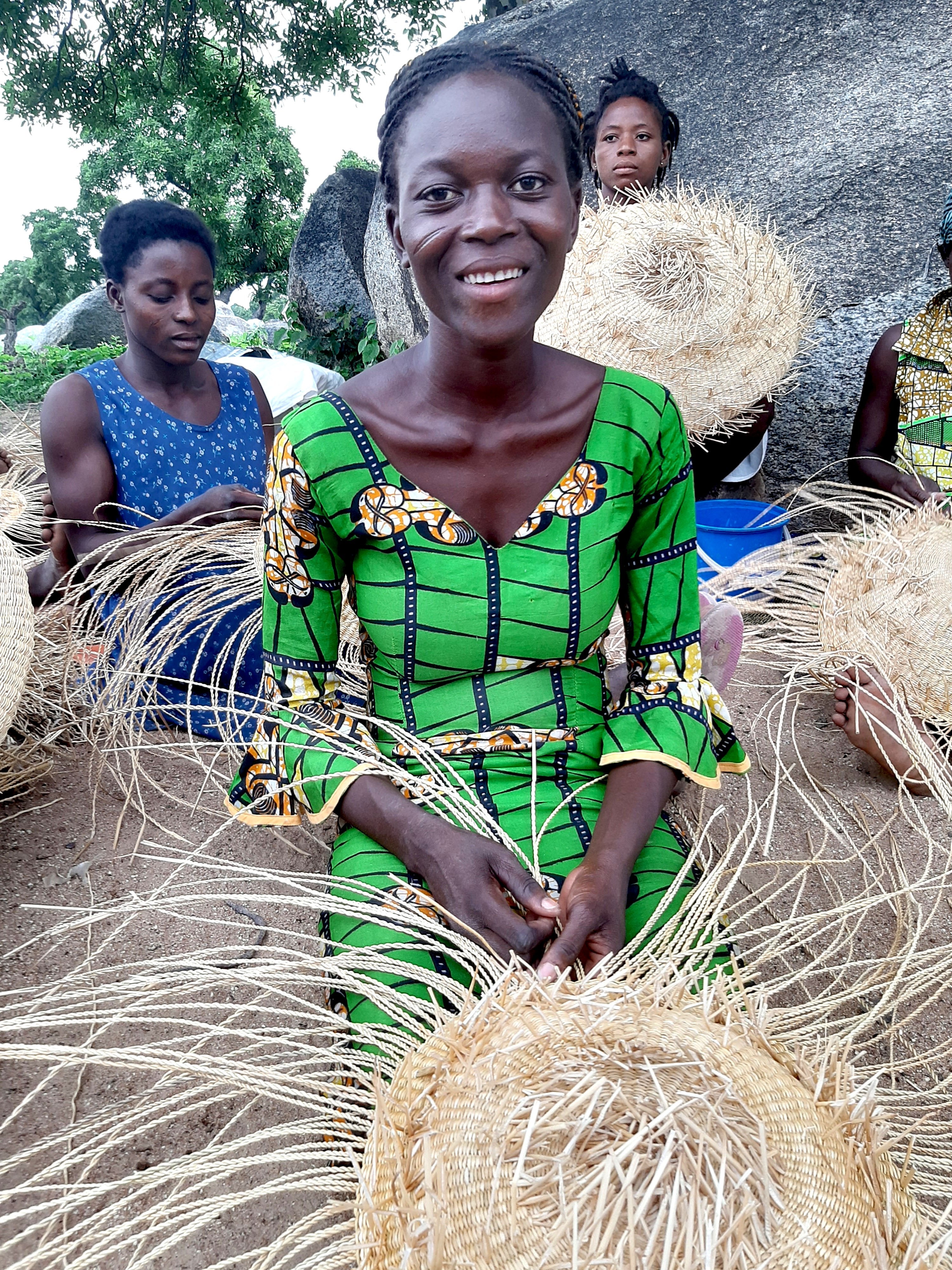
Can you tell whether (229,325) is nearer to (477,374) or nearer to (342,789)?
(477,374)

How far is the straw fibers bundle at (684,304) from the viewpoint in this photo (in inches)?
110

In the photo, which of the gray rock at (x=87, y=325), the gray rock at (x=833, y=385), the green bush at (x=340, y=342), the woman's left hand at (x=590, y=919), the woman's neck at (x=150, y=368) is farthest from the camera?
the gray rock at (x=87, y=325)

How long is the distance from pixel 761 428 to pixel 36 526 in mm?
2573

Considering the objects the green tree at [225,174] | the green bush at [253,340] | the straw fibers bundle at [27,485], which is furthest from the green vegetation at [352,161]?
the straw fibers bundle at [27,485]

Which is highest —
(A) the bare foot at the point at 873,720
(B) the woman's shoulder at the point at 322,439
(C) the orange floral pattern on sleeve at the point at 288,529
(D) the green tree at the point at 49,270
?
(D) the green tree at the point at 49,270

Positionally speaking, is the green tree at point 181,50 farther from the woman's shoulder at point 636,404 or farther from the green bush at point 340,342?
the woman's shoulder at point 636,404

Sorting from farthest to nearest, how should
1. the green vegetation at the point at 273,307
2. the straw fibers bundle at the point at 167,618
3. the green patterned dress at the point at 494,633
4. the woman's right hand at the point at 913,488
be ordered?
the green vegetation at the point at 273,307 → the woman's right hand at the point at 913,488 → the straw fibers bundle at the point at 167,618 → the green patterned dress at the point at 494,633

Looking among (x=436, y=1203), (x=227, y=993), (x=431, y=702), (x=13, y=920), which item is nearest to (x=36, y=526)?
(x=13, y=920)

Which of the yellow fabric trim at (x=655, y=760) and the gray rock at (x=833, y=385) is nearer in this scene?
the yellow fabric trim at (x=655, y=760)

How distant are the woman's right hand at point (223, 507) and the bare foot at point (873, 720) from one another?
1.47 meters

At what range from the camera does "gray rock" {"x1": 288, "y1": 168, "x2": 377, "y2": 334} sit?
18.7 ft

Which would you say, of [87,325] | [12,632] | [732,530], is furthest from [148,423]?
[87,325]

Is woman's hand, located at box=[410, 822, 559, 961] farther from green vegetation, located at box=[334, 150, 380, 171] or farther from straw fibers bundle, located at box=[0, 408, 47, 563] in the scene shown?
green vegetation, located at box=[334, 150, 380, 171]

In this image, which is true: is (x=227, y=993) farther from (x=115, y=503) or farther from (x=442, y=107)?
(x=442, y=107)
